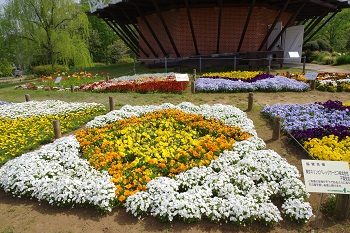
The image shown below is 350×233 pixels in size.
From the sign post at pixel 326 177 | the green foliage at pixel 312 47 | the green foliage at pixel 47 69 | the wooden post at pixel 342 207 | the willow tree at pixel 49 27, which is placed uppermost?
the willow tree at pixel 49 27

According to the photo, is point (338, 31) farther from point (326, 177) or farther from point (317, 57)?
point (326, 177)

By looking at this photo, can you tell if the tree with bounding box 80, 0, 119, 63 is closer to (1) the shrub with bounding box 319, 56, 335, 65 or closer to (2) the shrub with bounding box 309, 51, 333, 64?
(2) the shrub with bounding box 309, 51, 333, 64

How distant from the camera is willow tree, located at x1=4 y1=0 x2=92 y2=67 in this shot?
81.5 ft

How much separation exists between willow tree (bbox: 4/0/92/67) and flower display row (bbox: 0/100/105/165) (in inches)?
578

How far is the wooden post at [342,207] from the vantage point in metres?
4.33

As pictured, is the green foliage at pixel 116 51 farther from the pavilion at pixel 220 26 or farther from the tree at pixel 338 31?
the tree at pixel 338 31

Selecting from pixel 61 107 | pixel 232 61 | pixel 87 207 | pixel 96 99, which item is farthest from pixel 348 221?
pixel 232 61

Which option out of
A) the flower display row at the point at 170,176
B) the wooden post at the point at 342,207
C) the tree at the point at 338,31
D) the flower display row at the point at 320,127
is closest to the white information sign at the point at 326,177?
the wooden post at the point at 342,207

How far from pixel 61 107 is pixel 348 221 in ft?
36.2

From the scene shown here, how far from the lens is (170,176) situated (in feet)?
18.2

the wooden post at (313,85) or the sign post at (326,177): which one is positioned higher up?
the wooden post at (313,85)

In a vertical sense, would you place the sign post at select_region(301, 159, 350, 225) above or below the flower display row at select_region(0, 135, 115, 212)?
above

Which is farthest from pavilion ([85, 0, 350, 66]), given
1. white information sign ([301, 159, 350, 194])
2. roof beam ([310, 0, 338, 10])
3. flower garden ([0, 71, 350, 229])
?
white information sign ([301, 159, 350, 194])

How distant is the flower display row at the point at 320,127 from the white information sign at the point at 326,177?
89.4 inches
